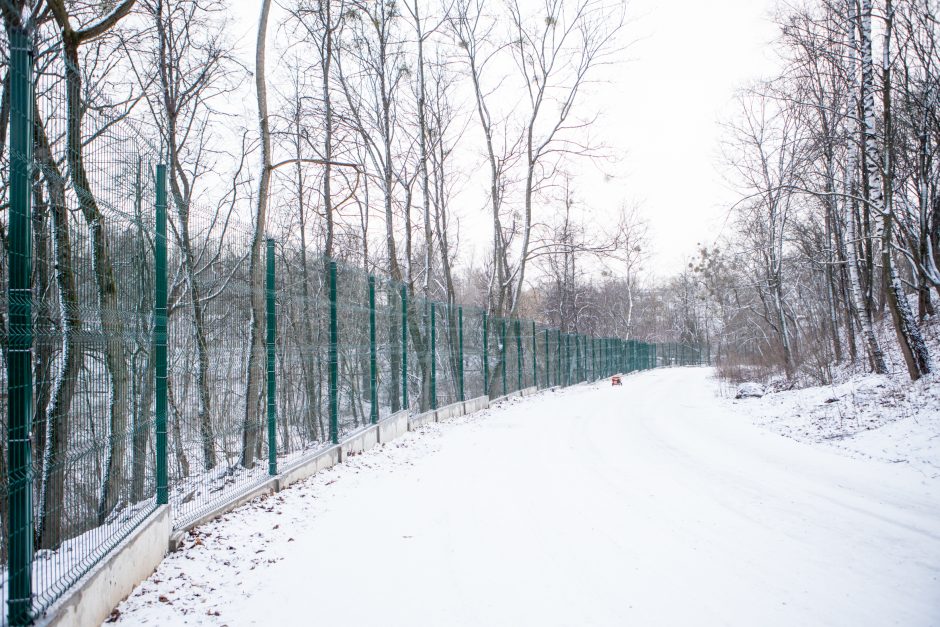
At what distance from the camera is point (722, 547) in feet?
14.7

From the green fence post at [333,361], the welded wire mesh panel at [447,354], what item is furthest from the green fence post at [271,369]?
the welded wire mesh panel at [447,354]

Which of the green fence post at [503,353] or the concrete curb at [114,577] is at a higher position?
the green fence post at [503,353]

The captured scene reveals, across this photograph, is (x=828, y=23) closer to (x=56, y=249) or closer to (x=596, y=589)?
(x=596, y=589)

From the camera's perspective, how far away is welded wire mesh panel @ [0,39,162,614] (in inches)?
143

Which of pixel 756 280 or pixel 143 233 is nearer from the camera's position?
pixel 143 233

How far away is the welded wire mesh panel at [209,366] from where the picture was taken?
16.6 feet

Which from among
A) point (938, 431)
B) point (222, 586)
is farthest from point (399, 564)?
point (938, 431)

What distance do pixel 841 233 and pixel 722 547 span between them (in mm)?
18520

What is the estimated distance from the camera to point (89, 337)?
376cm

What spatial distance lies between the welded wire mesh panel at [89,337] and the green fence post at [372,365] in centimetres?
491

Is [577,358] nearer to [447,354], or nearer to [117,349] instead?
[447,354]

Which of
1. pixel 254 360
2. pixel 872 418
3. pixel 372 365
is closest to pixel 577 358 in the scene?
pixel 872 418

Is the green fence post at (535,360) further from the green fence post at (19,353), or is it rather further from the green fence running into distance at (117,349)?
the green fence post at (19,353)

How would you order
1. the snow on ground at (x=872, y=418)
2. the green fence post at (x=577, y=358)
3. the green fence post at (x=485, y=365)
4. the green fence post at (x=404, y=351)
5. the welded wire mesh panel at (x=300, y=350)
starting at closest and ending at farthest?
1. the welded wire mesh panel at (x=300, y=350)
2. the snow on ground at (x=872, y=418)
3. the green fence post at (x=404, y=351)
4. the green fence post at (x=485, y=365)
5. the green fence post at (x=577, y=358)
